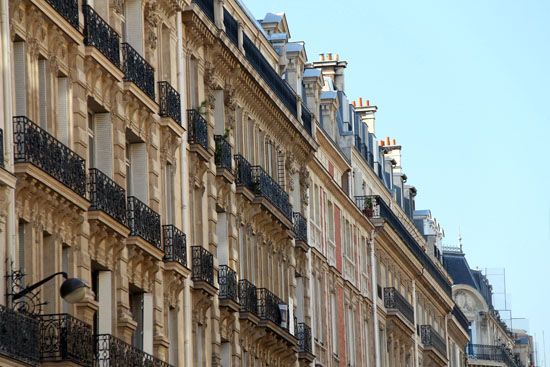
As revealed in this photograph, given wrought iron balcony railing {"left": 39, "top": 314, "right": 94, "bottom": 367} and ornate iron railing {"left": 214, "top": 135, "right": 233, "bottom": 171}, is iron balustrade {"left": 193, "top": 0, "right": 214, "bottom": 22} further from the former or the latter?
wrought iron balcony railing {"left": 39, "top": 314, "right": 94, "bottom": 367}

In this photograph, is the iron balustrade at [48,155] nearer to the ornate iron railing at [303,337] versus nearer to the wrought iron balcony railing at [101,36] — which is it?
the wrought iron balcony railing at [101,36]

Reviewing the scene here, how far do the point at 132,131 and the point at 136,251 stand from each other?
2639 mm

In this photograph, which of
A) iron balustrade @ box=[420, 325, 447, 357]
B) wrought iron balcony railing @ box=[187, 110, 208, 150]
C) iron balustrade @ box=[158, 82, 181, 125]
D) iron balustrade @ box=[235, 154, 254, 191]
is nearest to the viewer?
iron balustrade @ box=[158, 82, 181, 125]

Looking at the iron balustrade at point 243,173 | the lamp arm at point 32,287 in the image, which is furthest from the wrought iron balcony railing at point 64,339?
the iron balustrade at point 243,173

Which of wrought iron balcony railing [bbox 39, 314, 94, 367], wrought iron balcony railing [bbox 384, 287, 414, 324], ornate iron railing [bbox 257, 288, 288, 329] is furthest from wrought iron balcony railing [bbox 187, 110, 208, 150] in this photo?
wrought iron balcony railing [bbox 384, 287, 414, 324]

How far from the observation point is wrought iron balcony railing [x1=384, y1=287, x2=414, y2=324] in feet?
252

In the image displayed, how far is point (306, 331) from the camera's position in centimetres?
5928

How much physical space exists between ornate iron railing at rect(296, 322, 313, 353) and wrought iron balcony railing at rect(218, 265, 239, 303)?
7.95m

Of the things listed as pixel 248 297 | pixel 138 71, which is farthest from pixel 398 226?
pixel 138 71

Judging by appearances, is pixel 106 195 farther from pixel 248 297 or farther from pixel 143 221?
pixel 248 297

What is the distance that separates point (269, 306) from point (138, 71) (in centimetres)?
1295

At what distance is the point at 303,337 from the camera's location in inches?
2320

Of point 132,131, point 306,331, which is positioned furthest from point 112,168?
point 306,331

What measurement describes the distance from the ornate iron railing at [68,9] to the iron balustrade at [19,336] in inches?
255
